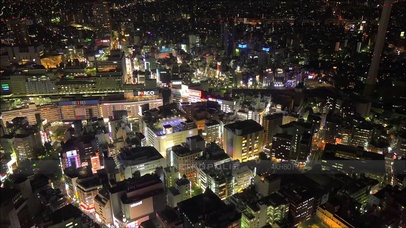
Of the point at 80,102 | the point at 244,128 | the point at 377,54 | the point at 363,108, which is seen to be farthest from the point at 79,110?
the point at 377,54

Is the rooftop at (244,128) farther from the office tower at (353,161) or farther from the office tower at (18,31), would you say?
the office tower at (18,31)

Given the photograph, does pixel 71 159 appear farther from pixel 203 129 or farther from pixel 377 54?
pixel 377 54

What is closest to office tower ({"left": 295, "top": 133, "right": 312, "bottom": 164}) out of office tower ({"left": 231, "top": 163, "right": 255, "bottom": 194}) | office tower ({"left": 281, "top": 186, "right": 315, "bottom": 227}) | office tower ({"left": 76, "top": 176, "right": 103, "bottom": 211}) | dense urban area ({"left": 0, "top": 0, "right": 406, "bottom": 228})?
dense urban area ({"left": 0, "top": 0, "right": 406, "bottom": 228})

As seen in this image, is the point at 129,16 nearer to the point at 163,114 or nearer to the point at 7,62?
the point at 7,62

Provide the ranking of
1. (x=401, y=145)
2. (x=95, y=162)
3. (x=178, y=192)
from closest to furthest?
(x=178, y=192)
(x=95, y=162)
(x=401, y=145)

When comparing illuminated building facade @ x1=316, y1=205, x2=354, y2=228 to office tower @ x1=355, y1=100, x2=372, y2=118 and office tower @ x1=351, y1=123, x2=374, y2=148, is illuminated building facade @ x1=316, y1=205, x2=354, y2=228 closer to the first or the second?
office tower @ x1=351, y1=123, x2=374, y2=148

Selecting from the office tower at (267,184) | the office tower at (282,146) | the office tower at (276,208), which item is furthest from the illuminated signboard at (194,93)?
the office tower at (276,208)
